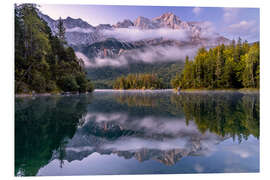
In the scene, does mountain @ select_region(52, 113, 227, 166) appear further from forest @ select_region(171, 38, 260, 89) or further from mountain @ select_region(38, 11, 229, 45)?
forest @ select_region(171, 38, 260, 89)

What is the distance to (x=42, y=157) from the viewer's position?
3.89m

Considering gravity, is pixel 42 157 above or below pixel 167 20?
below

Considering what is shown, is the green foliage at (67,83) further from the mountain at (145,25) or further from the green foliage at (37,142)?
the green foliage at (37,142)

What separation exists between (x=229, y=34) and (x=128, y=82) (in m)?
65.6

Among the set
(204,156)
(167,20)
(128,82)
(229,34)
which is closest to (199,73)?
(229,34)

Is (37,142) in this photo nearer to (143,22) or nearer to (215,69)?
(143,22)

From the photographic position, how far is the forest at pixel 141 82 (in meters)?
65.4

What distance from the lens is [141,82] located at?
235 ft

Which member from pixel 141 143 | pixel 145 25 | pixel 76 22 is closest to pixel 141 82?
pixel 145 25

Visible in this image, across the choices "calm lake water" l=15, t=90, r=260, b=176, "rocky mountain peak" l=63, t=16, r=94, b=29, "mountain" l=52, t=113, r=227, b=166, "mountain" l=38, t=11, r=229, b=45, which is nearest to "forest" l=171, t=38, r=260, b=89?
"mountain" l=38, t=11, r=229, b=45

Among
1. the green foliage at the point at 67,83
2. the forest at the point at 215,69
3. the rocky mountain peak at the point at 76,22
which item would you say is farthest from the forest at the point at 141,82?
the rocky mountain peak at the point at 76,22

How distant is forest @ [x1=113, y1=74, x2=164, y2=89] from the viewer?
6538 centimetres

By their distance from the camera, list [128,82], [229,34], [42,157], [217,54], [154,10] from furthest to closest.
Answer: [128,82] < [217,54] < [229,34] < [154,10] < [42,157]
